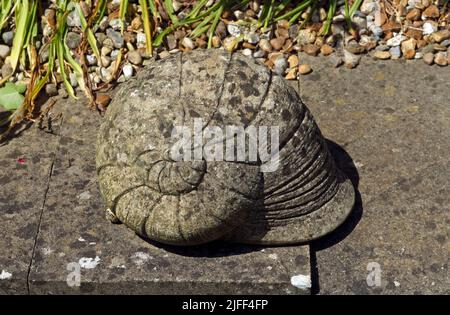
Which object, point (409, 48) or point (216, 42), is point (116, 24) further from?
point (409, 48)

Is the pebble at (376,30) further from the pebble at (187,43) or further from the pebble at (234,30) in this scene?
the pebble at (187,43)

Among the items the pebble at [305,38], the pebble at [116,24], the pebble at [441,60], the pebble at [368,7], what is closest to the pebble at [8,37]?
the pebble at [116,24]

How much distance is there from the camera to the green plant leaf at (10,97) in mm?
5207

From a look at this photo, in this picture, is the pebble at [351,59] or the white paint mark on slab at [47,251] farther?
the pebble at [351,59]

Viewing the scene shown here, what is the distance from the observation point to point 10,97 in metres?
5.23

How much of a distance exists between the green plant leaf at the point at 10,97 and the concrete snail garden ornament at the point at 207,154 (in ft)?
3.98

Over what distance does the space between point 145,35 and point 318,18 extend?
108 centimetres

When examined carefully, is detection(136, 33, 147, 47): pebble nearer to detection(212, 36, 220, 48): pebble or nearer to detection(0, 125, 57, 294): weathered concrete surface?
detection(212, 36, 220, 48): pebble

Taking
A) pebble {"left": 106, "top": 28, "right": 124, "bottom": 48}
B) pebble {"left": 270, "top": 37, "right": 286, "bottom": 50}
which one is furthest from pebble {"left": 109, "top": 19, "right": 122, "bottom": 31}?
pebble {"left": 270, "top": 37, "right": 286, "bottom": 50}

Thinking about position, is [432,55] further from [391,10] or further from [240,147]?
[240,147]

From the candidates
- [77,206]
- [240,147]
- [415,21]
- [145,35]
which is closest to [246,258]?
[240,147]

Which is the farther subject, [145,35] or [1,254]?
[145,35]

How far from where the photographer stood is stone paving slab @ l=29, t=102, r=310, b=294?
4.19 meters

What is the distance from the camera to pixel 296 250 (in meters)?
4.30
